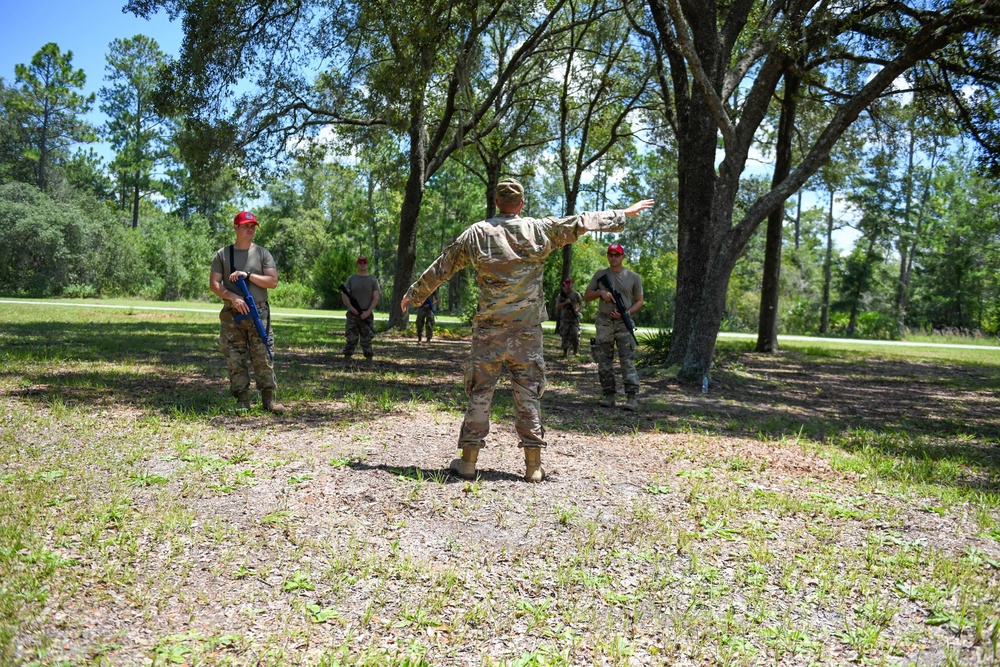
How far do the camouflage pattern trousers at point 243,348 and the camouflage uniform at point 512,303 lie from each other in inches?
123

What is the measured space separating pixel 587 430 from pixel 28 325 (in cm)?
1732

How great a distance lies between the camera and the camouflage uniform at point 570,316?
17.5 m

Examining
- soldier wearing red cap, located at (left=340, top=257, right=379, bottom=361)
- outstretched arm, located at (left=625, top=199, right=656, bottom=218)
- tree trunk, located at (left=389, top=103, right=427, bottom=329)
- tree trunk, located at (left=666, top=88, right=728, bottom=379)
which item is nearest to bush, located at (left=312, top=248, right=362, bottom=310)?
tree trunk, located at (left=389, top=103, right=427, bottom=329)

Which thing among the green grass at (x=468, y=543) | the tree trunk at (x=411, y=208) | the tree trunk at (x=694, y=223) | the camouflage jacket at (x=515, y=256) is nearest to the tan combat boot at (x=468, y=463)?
the green grass at (x=468, y=543)

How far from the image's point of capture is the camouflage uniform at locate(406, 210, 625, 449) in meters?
5.59

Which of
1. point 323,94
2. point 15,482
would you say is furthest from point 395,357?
point 15,482

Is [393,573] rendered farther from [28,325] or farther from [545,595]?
[28,325]

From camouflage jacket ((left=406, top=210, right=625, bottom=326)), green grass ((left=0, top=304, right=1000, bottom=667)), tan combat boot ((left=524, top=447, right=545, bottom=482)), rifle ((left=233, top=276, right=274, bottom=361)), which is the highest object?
camouflage jacket ((left=406, top=210, right=625, bottom=326))

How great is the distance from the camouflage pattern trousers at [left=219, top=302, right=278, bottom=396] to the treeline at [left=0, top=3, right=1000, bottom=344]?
6.58 m

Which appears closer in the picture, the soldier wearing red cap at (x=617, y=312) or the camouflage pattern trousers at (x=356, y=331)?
the soldier wearing red cap at (x=617, y=312)

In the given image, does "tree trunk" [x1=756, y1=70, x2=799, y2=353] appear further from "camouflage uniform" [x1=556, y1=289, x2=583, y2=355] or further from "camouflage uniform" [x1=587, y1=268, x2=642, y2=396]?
"camouflage uniform" [x1=587, y1=268, x2=642, y2=396]

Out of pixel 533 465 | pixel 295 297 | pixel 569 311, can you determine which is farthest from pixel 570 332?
pixel 295 297

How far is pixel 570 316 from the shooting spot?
18125mm

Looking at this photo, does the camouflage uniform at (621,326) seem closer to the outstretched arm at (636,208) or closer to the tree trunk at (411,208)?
the outstretched arm at (636,208)
